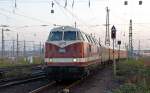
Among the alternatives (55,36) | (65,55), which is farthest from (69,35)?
(65,55)

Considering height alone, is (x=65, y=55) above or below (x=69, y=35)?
below

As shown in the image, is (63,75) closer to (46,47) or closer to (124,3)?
(46,47)

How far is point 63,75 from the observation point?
21.8 meters

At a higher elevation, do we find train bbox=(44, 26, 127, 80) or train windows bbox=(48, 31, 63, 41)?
train windows bbox=(48, 31, 63, 41)

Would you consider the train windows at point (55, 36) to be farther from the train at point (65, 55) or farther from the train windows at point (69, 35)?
the train windows at point (69, 35)

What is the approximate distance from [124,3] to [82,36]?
10.4 metres

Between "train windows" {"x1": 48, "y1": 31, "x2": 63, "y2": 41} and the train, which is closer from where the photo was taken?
the train

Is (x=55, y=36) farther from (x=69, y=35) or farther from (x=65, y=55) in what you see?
(x=65, y=55)

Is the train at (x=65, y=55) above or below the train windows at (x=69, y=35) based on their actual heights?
below

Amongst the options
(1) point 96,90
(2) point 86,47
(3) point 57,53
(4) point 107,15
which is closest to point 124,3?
(2) point 86,47

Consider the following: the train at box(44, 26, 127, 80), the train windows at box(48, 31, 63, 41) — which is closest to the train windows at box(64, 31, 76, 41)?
the train at box(44, 26, 127, 80)

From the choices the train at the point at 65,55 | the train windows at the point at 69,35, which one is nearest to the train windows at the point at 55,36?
the train at the point at 65,55

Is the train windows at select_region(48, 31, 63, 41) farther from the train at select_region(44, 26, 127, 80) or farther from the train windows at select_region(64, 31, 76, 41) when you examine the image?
the train windows at select_region(64, 31, 76, 41)

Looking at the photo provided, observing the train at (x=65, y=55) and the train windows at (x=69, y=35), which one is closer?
the train at (x=65, y=55)
